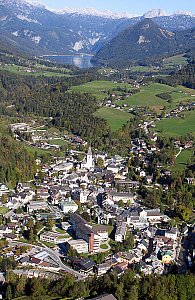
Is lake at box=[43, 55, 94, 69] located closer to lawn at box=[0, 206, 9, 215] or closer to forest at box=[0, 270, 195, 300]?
lawn at box=[0, 206, 9, 215]

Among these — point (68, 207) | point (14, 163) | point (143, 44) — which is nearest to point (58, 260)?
point (68, 207)

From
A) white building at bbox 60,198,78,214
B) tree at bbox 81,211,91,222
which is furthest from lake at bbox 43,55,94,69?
tree at bbox 81,211,91,222

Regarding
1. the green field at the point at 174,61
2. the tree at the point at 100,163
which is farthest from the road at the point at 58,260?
the green field at the point at 174,61

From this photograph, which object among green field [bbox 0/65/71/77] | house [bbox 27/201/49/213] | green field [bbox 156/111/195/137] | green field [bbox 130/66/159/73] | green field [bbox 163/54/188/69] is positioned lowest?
house [bbox 27/201/49/213]

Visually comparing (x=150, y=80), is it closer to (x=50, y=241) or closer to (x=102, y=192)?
(x=102, y=192)

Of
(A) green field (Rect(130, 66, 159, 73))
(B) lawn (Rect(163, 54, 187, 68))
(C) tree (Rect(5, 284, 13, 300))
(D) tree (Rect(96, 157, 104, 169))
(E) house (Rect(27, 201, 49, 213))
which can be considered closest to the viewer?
(C) tree (Rect(5, 284, 13, 300))

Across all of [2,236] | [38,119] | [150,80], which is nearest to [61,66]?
[150,80]
